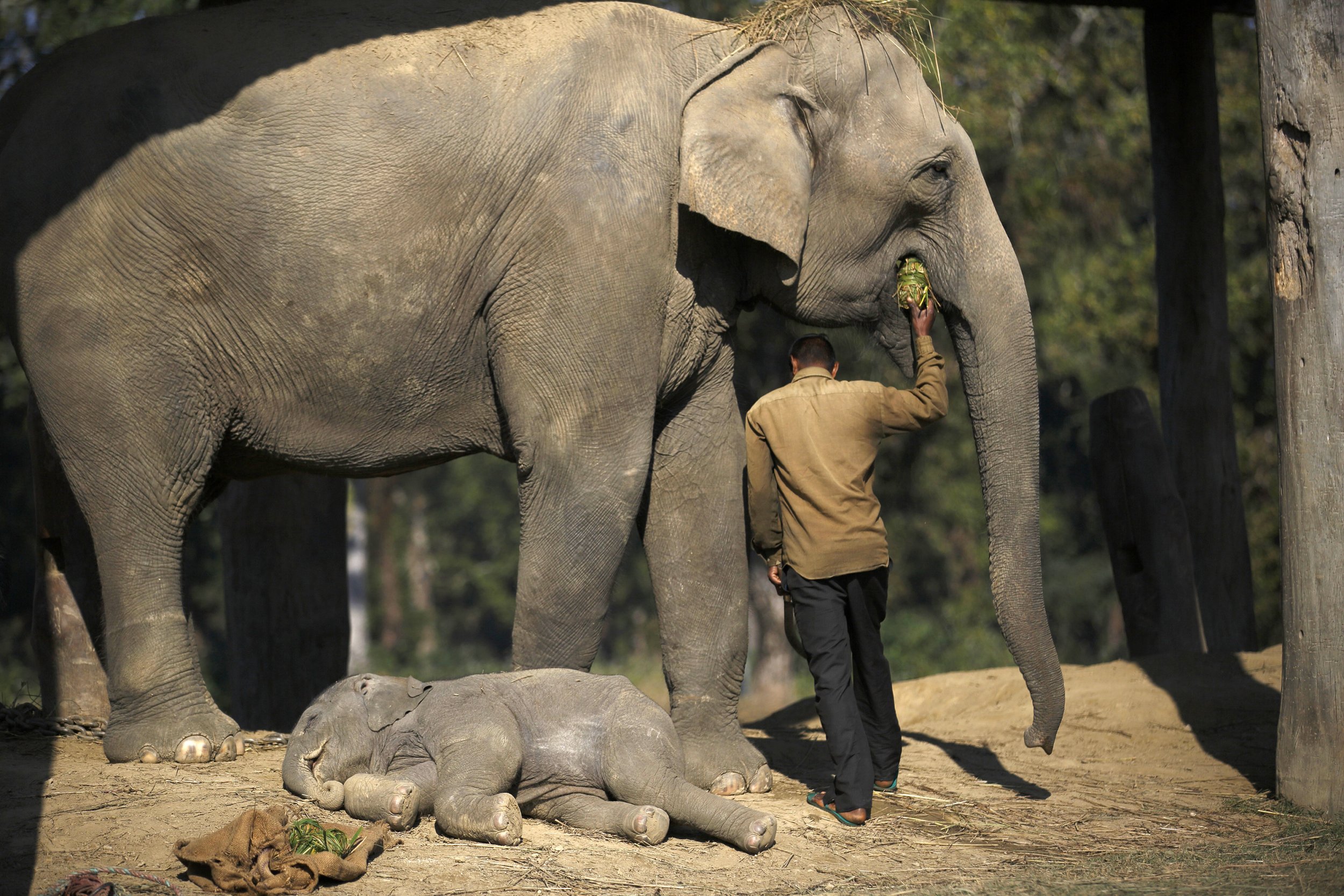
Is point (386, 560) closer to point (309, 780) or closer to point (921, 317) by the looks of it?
point (921, 317)

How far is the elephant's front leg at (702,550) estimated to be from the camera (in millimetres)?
5945

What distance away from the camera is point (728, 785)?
18.4 ft

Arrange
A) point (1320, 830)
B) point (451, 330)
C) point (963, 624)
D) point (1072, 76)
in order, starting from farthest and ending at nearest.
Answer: point (963, 624) → point (1072, 76) → point (451, 330) → point (1320, 830)

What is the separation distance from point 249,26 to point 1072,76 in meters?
14.4

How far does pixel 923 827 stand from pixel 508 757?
1.69 meters

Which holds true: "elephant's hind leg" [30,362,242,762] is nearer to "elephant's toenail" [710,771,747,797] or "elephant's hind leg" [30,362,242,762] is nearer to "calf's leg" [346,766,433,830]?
"calf's leg" [346,766,433,830]

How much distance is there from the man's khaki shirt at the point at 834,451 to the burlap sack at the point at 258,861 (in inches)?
81.8

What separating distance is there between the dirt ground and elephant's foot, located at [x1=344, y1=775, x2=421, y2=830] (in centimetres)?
8

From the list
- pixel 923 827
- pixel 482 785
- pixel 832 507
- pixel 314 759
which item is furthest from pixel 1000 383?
pixel 314 759

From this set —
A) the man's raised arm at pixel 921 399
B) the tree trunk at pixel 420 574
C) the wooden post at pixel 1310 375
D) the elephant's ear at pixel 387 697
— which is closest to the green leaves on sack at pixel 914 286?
the man's raised arm at pixel 921 399

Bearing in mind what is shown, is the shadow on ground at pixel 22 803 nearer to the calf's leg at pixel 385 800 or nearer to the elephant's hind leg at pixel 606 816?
the calf's leg at pixel 385 800

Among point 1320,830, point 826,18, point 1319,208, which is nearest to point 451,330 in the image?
point 826,18

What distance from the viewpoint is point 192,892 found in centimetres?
388

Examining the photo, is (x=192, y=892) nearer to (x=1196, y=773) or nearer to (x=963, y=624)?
(x=1196, y=773)
